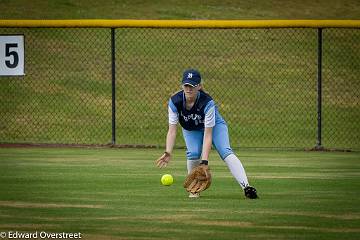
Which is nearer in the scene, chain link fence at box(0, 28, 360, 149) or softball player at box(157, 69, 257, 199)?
softball player at box(157, 69, 257, 199)

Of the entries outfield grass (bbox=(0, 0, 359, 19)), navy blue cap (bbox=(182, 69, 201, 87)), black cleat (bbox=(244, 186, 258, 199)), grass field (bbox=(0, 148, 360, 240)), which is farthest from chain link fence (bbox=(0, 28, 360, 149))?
navy blue cap (bbox=(182, 69, 201, 87))

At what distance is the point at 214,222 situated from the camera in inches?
417

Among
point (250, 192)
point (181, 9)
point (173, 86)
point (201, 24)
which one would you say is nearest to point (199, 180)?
point (250, 192)

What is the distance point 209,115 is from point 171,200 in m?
1.03

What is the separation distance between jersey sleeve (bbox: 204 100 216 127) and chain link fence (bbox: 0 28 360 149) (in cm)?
1005

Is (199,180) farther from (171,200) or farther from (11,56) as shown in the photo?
(11,56)

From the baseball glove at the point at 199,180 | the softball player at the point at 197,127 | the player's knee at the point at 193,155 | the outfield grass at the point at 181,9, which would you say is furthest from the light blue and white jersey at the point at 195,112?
the outfield grass at the point at 181,9

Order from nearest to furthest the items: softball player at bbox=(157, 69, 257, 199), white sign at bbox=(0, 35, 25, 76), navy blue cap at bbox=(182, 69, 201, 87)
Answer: navy blue cap at bbox=(182, 69, 201, 87), softball player at bbox=(157, 69, 257, 199), white sign at bbox=(0, 35, 25, 76)

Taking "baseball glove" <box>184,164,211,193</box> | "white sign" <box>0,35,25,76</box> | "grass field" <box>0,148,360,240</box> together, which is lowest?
"grass field" <box>0,148,360,240</box>

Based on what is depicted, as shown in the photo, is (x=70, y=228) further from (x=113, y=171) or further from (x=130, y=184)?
(x=113, y=171)

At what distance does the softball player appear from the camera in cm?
1255

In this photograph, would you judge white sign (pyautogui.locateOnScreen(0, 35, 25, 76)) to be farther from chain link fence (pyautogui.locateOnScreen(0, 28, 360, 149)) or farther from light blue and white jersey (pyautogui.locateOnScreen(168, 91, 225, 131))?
light blue and white jersey (pyautogui.locateOnScreen(168, 91, 225, 131))

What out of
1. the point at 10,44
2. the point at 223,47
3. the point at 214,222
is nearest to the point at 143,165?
the point at 10,44

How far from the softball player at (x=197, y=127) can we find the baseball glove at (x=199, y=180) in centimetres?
11
